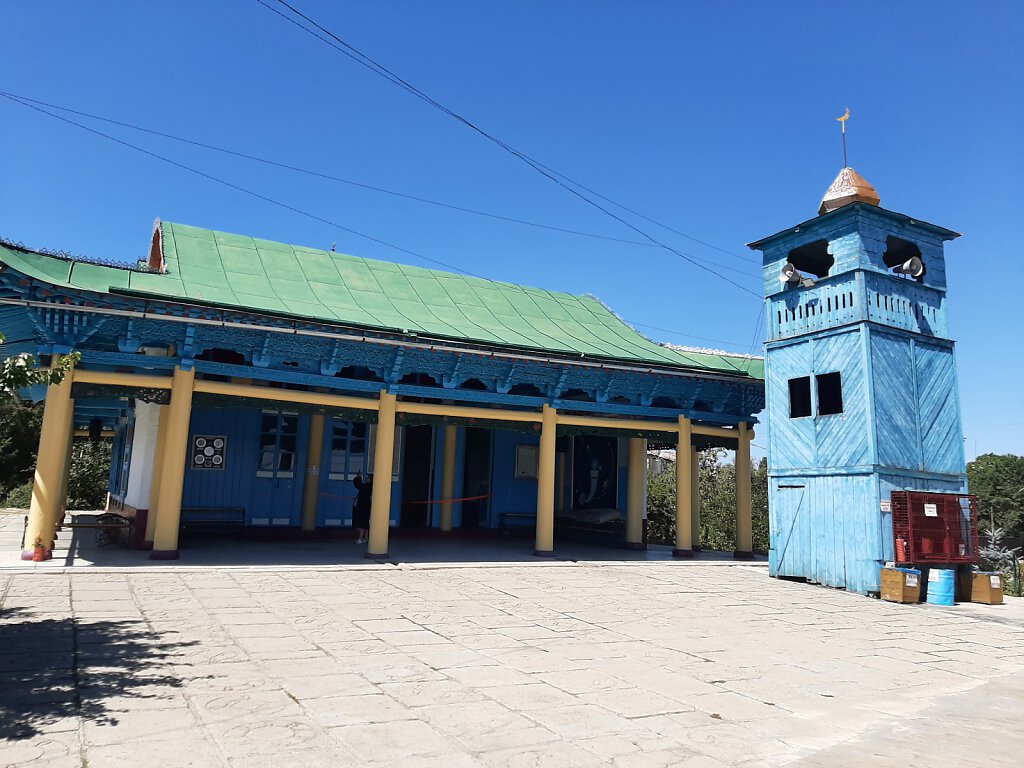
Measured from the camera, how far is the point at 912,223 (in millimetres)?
12984

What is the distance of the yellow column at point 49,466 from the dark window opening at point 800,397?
1247 cm

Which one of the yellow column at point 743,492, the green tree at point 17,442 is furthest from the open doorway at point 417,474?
the green tree at point 17,442

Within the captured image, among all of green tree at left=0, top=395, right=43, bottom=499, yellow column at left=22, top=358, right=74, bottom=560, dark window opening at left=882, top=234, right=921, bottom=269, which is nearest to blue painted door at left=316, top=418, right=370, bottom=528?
→ yellow column at left=22, top=358, right=74, bottom=560

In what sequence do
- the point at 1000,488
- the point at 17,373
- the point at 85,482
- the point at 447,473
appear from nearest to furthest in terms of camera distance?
the point at 17,373 → the point at 447,473 → the point at 85,482 → the point at 1000,488

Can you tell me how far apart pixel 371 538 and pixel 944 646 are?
28.7ft

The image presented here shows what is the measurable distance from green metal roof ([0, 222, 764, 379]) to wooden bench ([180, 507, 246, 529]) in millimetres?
4835

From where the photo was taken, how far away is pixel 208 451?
47.3ft

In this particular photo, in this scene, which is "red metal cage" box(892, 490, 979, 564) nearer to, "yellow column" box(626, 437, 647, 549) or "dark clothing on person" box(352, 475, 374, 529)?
"yellow column" box(626, 437, 647, 549)

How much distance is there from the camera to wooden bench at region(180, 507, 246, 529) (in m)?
14.1

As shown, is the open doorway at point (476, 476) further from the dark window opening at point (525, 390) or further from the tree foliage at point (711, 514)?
the tree foliage at point (711, 514)

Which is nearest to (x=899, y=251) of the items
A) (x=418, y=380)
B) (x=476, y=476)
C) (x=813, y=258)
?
(x=813, y=258)

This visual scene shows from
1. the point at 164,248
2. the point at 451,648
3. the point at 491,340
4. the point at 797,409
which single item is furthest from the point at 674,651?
the point at 164,248

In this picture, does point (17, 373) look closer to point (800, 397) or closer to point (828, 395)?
point (800, 397)

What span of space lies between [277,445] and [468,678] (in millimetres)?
10654
